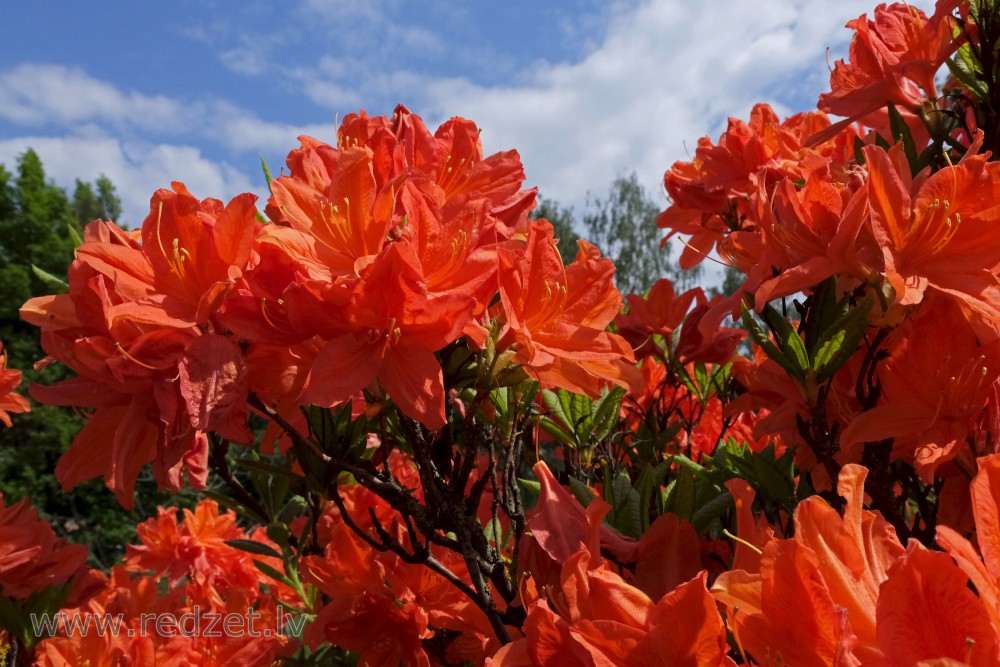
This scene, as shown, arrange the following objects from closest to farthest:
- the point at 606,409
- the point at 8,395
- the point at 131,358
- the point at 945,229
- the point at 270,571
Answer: the point at 131,358
the point at 945,229
the point at 606,409
the point at 270,571
the point at 8,395

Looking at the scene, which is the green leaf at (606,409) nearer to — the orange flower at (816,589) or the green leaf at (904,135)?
the green leaf at (904,135)

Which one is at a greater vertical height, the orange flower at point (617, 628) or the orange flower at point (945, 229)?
the orange flower at point (945, 229)

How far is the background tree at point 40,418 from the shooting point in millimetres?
13328

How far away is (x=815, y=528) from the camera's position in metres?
0.65

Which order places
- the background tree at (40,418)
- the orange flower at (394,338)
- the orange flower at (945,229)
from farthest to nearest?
the background tree at (40,418) → the orange flower at (945,229) → the orange flower at (394,338)

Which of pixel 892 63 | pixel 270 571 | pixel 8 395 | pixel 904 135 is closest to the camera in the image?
pixel 904 135

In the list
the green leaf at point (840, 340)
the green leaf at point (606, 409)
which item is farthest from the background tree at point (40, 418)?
the green leaf at point (840, 340)

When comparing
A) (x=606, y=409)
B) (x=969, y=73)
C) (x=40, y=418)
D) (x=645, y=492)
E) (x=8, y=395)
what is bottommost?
(x=645, y=492)

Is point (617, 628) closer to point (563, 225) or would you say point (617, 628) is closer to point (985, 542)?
point (985, 542)

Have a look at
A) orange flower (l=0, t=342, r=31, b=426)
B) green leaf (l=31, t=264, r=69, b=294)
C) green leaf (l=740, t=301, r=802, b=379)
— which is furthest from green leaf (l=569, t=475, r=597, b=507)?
orange flower (l=0, t=342, r=31, b=426)

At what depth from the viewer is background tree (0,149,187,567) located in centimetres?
1333

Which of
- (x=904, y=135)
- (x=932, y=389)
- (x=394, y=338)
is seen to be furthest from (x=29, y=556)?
(x=904, y=135)

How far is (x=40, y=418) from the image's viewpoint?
50.3 ft

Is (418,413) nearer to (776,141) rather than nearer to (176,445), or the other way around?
(176,445)
